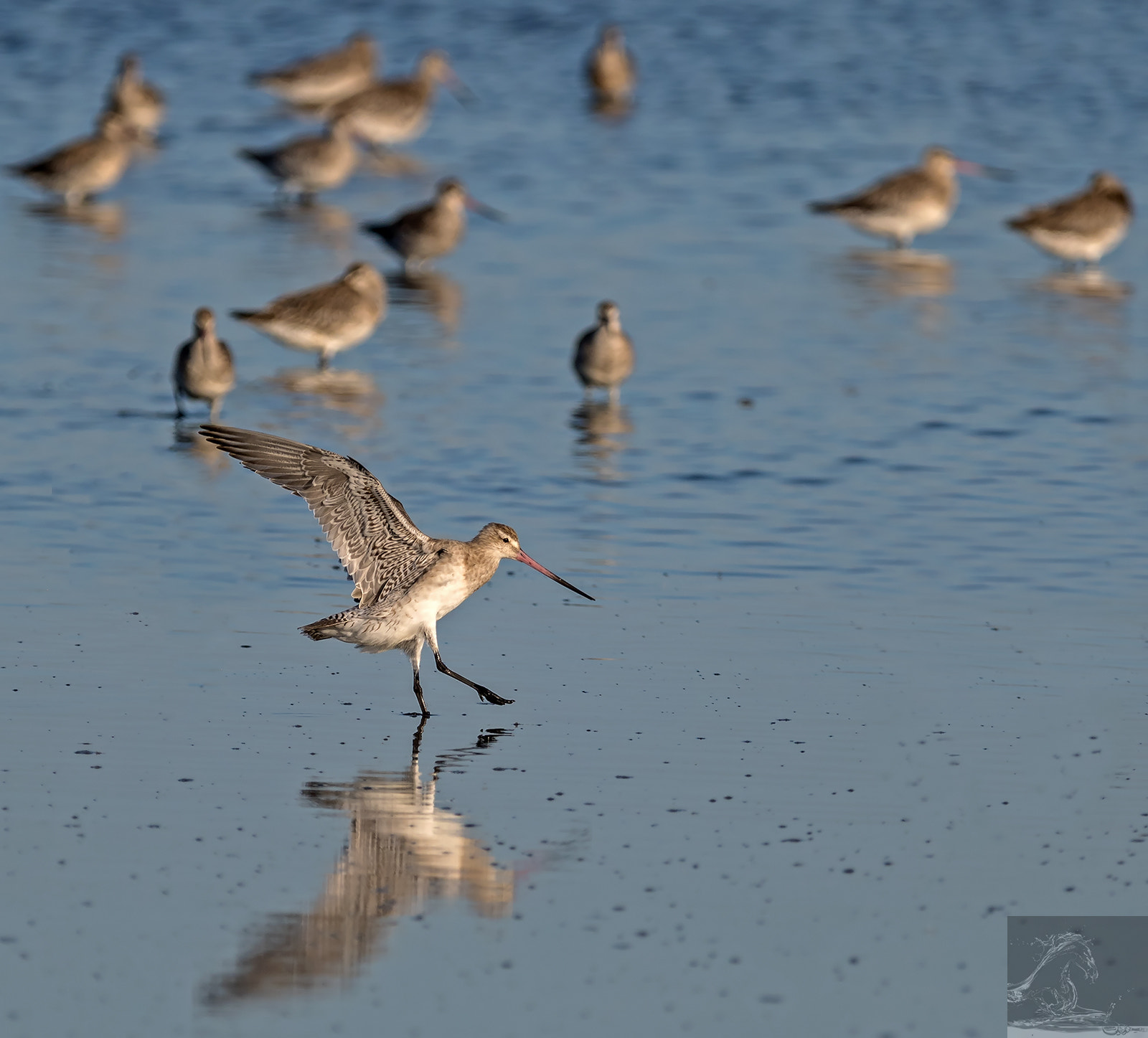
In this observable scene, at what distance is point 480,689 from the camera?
274 inches

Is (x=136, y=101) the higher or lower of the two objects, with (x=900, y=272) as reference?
higher

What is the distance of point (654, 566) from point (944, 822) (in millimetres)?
3058

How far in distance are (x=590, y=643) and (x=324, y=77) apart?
1898 cm

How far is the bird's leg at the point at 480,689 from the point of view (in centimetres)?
696

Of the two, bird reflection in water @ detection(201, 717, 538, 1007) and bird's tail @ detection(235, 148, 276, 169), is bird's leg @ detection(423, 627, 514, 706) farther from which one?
bird's tail @ detection(235, 148, 276, 169)

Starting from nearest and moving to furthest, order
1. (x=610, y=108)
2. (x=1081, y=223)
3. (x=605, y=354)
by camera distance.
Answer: (x=605, y=354), (x=1081, y=223), (x=610, y=108)

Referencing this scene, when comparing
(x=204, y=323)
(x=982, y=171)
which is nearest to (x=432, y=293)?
(x=204, y=323)

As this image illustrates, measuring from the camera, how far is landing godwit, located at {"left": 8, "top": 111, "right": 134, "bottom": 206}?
18.8m

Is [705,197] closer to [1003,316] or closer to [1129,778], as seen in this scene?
[1003,316]

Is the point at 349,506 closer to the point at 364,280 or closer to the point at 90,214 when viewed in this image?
the point at 364,280

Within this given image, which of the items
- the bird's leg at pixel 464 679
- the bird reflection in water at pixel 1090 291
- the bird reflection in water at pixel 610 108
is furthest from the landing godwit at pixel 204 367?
the bird reflection in water at pixel 610 108

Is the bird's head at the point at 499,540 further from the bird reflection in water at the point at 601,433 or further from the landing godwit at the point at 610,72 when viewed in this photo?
the landing godwit at the point at 610,72

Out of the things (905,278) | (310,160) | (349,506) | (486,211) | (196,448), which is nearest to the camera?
(349,506)

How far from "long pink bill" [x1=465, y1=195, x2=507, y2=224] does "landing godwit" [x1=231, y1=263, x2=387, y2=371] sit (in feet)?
14.1
